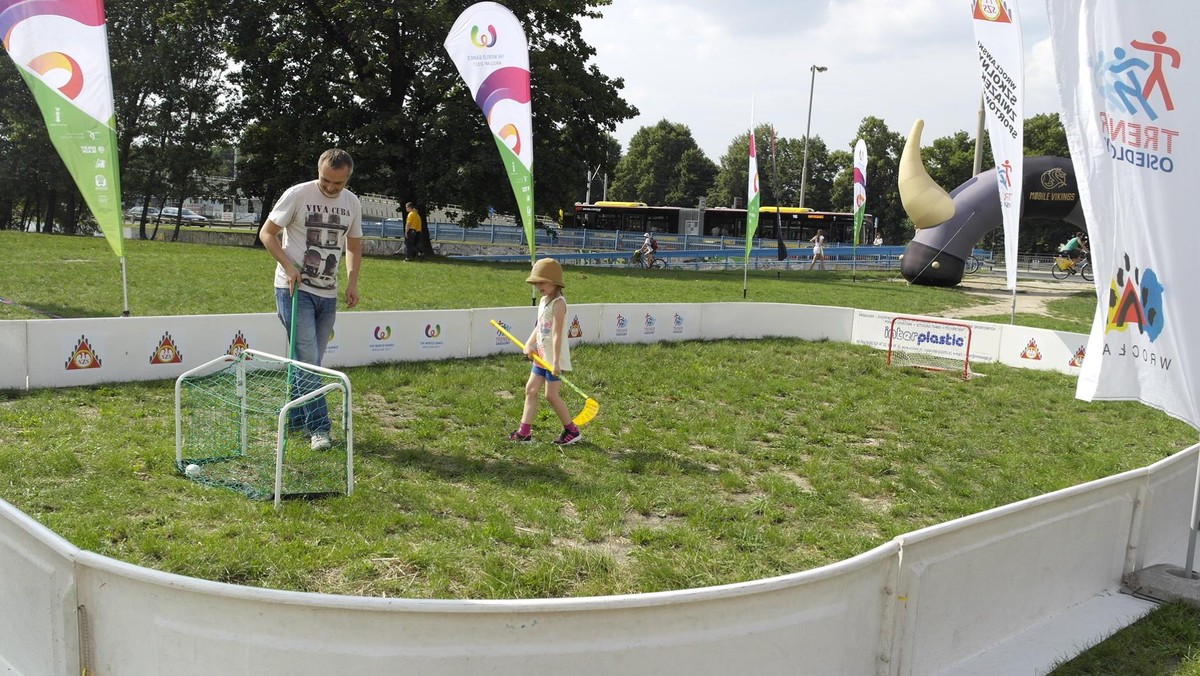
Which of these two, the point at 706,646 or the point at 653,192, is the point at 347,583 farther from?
the point at 653,192

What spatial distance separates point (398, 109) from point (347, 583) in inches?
1136

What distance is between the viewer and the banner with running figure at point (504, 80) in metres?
11.2

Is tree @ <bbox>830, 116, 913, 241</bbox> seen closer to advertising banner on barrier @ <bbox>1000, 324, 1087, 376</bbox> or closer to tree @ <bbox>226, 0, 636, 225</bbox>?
tree @ <bbox>226, 0, 636, 225</bbox>

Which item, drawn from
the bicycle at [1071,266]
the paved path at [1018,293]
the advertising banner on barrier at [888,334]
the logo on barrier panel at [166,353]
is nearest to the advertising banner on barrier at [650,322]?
the advertising banner on barrier at [888,334]

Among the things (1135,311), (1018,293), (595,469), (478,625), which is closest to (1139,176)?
(1135,311)

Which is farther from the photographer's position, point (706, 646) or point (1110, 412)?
point (1110, 412)

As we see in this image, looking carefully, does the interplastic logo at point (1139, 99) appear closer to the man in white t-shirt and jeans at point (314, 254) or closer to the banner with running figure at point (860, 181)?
the man in white t-shirt and jeans at point (314, 254)

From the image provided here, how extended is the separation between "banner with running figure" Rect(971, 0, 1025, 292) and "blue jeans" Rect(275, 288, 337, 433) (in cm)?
1034

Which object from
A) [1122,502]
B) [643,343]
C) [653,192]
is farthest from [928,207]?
[653,192]

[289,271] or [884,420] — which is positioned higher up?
[289,271]

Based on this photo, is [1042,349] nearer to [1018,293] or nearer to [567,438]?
[567,438]

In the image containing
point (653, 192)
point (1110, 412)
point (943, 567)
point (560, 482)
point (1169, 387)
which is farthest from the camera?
point (653, 192)

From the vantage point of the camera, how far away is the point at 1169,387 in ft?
15.6

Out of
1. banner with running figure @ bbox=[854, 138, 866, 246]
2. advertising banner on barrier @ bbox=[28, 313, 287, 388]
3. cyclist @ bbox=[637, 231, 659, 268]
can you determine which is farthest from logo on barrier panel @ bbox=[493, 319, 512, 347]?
cyclist @ bbox=[637, 231, 659, 268]
